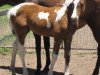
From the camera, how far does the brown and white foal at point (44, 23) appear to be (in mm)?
5438

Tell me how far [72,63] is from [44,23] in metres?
1.85

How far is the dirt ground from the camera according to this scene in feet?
21.8

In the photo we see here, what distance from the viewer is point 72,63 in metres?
7.14

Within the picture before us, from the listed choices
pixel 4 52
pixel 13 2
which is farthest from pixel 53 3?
pixel 4 52

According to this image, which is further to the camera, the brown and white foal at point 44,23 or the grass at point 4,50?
the grass at point 4,50

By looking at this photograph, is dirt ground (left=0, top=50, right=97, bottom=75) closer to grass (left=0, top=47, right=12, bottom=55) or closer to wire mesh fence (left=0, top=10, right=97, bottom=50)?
grass (left=0, top=47, right=12, bottom=55)

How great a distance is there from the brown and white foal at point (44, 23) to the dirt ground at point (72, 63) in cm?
86

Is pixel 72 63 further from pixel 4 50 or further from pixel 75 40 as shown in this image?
pixel 4 50

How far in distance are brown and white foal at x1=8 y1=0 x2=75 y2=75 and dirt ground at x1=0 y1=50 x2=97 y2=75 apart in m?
0.86

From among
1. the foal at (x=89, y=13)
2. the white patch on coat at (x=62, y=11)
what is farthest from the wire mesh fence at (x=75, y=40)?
the white patch on coat at (x=62, y=11)

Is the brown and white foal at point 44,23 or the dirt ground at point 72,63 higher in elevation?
the brown and white foal at point 44,23

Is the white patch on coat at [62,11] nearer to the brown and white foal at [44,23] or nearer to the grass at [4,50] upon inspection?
the brown and white foal at [44,23]

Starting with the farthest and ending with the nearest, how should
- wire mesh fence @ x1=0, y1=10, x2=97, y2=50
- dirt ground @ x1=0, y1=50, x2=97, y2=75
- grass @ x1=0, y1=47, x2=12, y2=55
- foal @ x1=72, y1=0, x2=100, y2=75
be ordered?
wire mesh fence @ x1=0, y1=10, x2=97, y2=50 < grass @ x1=0, y1=47, x2=12, y2=55 < dirt ground @ x1=0, y1=50, x2=97, y2=75 < foal @ x1=72, y1=0, x2=100, y2=75

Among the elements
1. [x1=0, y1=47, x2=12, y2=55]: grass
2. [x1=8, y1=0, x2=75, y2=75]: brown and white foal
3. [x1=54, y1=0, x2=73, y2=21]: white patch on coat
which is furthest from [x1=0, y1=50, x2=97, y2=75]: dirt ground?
[x1=54, y1=0, x2=73, y2=21]: white patch on coat
